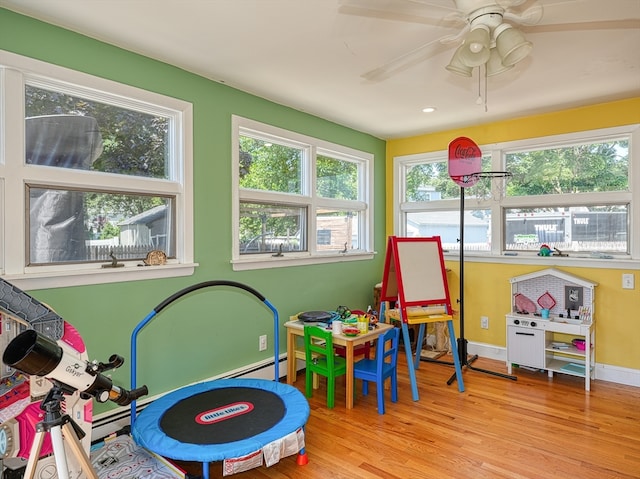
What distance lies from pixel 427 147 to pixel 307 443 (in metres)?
3.52

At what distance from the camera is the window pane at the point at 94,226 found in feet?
7.50

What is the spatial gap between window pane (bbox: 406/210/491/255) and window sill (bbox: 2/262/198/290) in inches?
115

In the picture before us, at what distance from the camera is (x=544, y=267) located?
12.9 ft

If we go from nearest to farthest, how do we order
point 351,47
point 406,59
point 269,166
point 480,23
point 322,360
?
point 480,23 < point 406,59 < point 351,47 < point 322,360 < point 269,166

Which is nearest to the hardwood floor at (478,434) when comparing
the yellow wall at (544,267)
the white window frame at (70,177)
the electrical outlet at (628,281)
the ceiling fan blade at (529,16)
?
the yellow wall at (544,267)

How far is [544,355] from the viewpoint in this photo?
3600 millimetres

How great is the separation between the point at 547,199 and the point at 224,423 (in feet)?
11.7

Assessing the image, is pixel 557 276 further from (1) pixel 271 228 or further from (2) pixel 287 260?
(1) pixel 271 228

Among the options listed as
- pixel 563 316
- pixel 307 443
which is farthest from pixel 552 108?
pixel 307 443

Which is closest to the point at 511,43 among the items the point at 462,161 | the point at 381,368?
the point at 462,161

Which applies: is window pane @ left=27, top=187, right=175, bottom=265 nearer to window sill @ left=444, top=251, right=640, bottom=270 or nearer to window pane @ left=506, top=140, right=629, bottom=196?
window sill @ left=444, top=251, right=640, bottom=270

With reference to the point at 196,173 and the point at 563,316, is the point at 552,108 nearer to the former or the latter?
the point at 563,316

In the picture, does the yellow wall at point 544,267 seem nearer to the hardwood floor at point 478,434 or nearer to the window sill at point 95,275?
the hardwood floor at point 478,434

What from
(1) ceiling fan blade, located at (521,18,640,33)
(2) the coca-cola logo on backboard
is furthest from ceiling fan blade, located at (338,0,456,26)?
(2) the coca-cola logo on backboard
